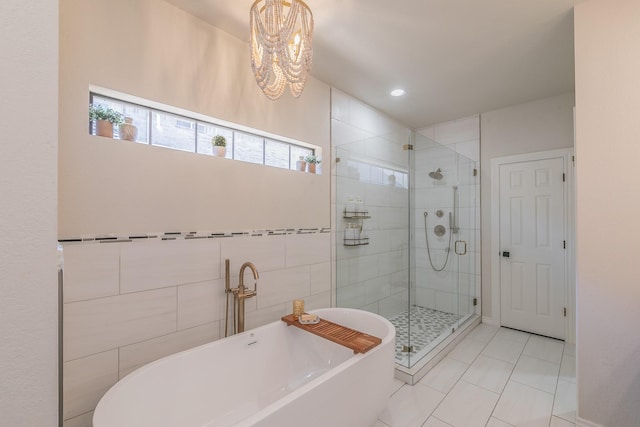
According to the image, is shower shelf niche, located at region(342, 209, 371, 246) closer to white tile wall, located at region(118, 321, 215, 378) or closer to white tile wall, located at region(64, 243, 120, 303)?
white tile wall, located at region(118, 321, 215, 378)

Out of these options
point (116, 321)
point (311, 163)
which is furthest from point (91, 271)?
point (311, 163)

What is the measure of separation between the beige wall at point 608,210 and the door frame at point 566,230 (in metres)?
1.62

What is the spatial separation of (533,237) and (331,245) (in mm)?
2498

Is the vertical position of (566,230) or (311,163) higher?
(311,163)

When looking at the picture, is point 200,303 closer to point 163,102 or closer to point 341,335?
point 341,335

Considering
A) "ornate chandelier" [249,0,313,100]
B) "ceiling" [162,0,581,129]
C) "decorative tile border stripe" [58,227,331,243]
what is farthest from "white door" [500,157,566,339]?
"ornate chandelier" [249,0,313,100]

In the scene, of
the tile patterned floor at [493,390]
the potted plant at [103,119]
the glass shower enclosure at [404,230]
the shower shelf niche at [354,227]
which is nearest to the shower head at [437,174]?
the glass shower enclosure at [404,230]

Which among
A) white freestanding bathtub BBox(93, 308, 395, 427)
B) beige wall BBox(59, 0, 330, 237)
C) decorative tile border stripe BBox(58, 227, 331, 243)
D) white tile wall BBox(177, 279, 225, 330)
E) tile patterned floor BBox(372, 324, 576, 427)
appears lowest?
tile patterned floor BBox(372, 324, 576, 427)

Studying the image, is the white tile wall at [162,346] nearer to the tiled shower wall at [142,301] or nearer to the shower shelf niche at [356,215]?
the tiled shower wall at [142,301]

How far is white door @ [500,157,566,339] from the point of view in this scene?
10.6ft

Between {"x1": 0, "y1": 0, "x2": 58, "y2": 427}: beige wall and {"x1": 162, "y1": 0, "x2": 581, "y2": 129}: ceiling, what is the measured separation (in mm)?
1746

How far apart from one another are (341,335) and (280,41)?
6.09 feet

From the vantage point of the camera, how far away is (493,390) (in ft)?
7.55

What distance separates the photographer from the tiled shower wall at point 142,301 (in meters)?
1.48
